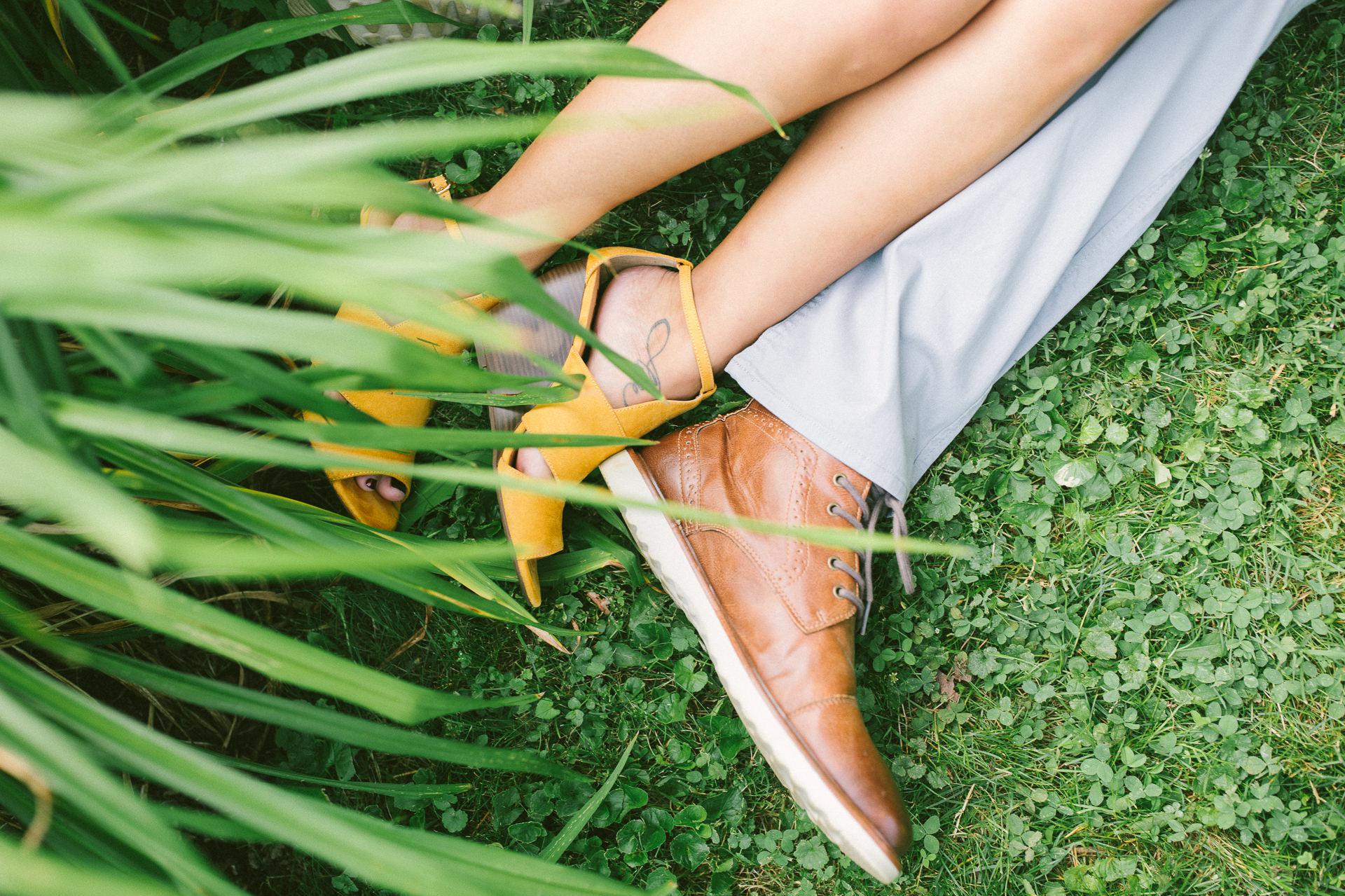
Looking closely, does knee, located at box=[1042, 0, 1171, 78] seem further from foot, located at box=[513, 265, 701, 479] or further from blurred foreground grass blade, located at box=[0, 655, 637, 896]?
blurred foreground grass blade, located at box=[0, 655, 637, 896]

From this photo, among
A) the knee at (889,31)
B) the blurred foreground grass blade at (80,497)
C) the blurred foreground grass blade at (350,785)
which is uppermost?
the blurred foreground grass blade at (80,497)

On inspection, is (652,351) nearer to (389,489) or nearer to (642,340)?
(642,340)

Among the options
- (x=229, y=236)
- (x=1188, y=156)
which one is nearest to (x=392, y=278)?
(x=229, y=236)

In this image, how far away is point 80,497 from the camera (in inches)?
18.1

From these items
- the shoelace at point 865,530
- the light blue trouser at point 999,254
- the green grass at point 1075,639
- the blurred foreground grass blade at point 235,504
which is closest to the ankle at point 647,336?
the light blue trouser at point 999,254

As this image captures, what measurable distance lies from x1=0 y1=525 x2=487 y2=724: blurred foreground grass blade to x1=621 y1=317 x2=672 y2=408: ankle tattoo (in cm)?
76

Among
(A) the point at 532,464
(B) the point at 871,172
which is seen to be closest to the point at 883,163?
(B) the point at 871,172

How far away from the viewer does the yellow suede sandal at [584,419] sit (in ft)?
4.49

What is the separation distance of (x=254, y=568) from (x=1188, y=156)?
1.64 m

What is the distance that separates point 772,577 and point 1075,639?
0.65 m

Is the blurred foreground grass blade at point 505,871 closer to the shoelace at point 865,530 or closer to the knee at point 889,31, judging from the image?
the shoelace at point 865,530

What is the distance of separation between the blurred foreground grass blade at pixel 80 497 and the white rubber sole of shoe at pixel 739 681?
100cm

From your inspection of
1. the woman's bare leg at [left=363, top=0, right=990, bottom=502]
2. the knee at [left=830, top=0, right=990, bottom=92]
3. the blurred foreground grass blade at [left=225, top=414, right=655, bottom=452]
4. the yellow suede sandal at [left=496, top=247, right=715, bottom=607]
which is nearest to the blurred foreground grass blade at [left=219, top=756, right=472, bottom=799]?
the yellow suede sandal at [left=496, top=247, right=715, bottom=607]

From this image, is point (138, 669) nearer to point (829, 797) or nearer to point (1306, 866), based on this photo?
point (829, 797)
